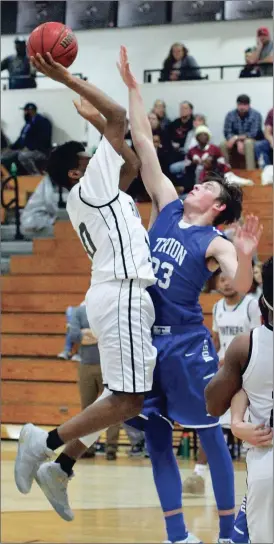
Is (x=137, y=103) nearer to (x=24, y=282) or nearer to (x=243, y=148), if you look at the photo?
(x=24, y=282)

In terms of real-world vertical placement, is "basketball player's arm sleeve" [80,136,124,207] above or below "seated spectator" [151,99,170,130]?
above

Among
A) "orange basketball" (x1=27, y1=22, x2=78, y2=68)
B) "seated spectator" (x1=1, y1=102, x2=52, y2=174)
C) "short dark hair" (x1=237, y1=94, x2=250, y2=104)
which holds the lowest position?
"seated spectator" (x1=1, y1=102, x2=52, y2=174)

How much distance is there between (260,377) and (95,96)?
6.11ft

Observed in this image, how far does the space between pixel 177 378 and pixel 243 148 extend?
8814mm

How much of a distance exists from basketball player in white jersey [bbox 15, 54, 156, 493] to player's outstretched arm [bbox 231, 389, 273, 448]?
1.29 m

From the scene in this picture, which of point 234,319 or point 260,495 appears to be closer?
point 260,495

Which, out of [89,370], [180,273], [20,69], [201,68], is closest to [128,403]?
[180,273]

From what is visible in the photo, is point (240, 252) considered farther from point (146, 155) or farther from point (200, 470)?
point (200, 470)

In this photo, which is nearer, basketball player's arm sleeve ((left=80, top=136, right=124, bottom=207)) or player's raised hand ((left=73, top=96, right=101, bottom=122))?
basketball player's arm sleeve ((left=80, top=136, right=124, bottom=207))

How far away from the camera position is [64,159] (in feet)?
16.1

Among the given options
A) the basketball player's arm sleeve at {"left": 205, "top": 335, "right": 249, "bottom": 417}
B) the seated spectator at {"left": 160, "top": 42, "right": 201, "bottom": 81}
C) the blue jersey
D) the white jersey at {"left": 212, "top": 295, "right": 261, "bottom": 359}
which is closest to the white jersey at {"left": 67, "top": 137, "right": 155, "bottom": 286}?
the blue jersey

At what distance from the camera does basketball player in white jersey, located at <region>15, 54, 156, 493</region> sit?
14.7ft

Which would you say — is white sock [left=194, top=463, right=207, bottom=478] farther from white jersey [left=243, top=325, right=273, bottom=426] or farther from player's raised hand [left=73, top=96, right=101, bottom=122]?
white jersey [left=243, top=325, right=273, bottom=426]

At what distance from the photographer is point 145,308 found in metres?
4.59
